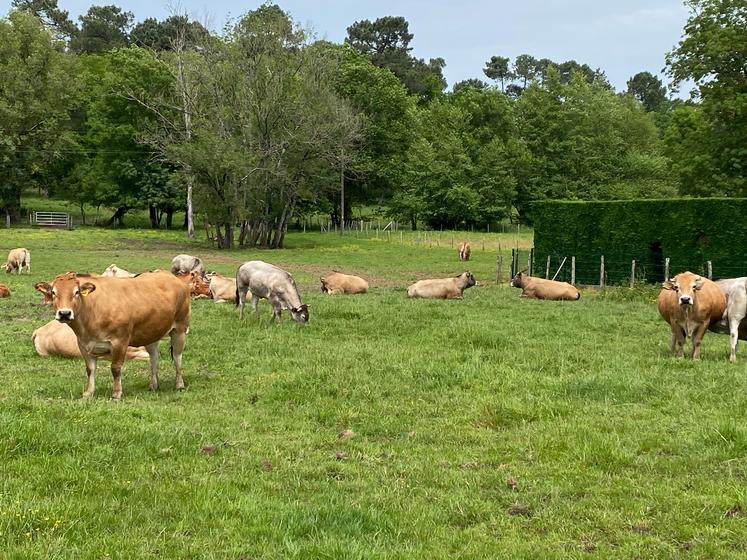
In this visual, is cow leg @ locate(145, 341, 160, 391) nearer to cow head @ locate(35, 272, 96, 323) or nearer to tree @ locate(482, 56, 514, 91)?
cow head @ locate(35, 272, 96, 323)

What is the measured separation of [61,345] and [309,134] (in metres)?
38.3

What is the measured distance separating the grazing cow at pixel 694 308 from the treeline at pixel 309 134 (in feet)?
93.9

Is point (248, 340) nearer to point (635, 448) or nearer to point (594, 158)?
point (635, 448)

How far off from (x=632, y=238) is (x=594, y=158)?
43.2 metres

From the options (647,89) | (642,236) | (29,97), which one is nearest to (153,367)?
(642,236)

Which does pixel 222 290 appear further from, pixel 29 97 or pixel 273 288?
pixel 29 97

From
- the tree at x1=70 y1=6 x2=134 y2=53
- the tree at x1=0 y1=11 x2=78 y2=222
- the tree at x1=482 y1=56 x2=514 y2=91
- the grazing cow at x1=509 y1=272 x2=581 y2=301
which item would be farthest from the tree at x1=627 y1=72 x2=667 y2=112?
the grazing cow at x1=509 y1=272 x2=581 y2=301

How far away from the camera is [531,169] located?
71.4 metres

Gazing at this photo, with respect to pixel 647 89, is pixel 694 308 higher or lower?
lower

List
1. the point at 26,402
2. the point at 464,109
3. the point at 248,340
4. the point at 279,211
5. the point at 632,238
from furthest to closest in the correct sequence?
the point at 464,109, the point at 279,211, the point at 632,238, the point at 248,340, the point at 26,402

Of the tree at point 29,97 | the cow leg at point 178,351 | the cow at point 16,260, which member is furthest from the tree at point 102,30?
the cow leg at point 178,351

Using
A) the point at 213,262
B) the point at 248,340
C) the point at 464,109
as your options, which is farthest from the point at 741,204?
the point at 464,109

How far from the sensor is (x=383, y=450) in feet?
23.7

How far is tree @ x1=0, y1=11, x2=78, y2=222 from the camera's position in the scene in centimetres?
5434
